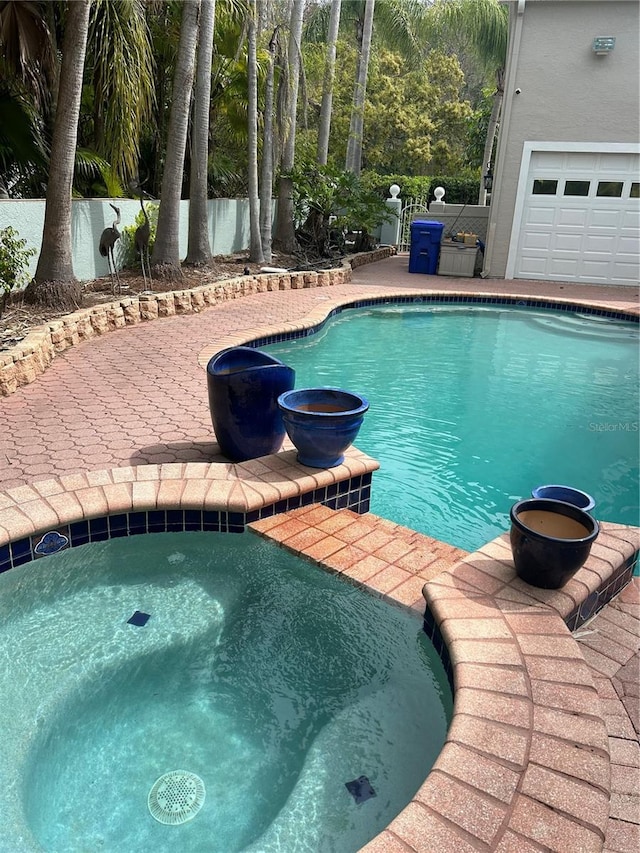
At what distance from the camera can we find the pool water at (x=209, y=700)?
215cm

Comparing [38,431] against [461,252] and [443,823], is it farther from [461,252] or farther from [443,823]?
[461,252]

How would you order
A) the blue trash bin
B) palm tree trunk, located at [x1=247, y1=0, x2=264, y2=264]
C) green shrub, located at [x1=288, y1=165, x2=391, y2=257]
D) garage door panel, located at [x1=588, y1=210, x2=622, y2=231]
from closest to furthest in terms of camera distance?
palm tree trunk, located at [x1=247, y1=0, x2=264, y2=264] < garage door panel, located at [x1=588, y1=210, x2=622, y2=231] < green shrub, located at [x1=288, y1=165, x2=391, y2=257] < the blue trash bin

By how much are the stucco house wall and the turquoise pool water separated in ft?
13.8

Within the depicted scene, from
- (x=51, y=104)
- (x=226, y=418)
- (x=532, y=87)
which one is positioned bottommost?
(x=226, y=418)

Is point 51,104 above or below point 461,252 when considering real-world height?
above

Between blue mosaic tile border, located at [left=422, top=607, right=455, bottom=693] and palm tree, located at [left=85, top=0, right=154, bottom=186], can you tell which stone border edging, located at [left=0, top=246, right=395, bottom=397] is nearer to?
palm tree, located at [left=85, top=0, right=154, bottom=186]

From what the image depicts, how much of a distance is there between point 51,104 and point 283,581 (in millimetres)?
9041

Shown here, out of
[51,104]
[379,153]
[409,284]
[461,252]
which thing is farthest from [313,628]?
[379,153]

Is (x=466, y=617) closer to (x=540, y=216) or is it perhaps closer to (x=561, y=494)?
(x=561, y=494)

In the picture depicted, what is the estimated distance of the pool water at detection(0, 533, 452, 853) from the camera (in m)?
2.15

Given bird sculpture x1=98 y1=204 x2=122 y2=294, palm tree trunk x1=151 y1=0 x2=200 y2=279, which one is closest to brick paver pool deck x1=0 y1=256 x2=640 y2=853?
bird sculpture x1=98 y1=204 x2=122 y2=294

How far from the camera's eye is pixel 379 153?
81.4 ft

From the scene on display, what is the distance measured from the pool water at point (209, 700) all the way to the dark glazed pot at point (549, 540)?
569mm

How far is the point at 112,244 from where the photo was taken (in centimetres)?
907
